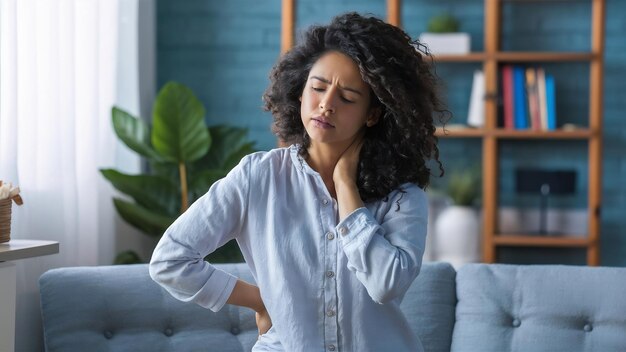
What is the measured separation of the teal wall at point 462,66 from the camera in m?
4.97

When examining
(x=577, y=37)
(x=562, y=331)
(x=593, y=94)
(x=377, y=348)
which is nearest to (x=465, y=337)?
(x=562, y=331)

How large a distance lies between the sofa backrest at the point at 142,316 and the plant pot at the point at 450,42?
8.02 feet

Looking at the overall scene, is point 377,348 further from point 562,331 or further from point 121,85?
point 121,85

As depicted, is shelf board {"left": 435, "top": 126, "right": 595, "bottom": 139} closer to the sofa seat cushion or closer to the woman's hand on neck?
the sofa seat cushion

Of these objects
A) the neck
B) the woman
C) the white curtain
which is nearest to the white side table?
the white curtain

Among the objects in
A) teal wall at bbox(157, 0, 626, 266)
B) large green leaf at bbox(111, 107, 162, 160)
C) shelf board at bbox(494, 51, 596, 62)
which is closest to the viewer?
large green leaf at bbox(111, 107, 162, 160)

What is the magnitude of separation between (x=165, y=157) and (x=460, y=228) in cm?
160

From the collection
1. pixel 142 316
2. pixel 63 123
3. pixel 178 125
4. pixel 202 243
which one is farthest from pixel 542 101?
pixel 202 243

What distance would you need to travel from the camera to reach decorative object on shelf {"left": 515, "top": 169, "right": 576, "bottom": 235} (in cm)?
479

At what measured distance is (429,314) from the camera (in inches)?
99.3

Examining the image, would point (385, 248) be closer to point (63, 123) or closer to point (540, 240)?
point (63, 123)

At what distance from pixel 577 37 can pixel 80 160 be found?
8.99 ft

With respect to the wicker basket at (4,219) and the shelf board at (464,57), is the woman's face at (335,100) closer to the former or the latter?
the wicker basket at (4,219)

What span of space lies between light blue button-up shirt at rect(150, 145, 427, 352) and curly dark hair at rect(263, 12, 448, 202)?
0.05 meters
